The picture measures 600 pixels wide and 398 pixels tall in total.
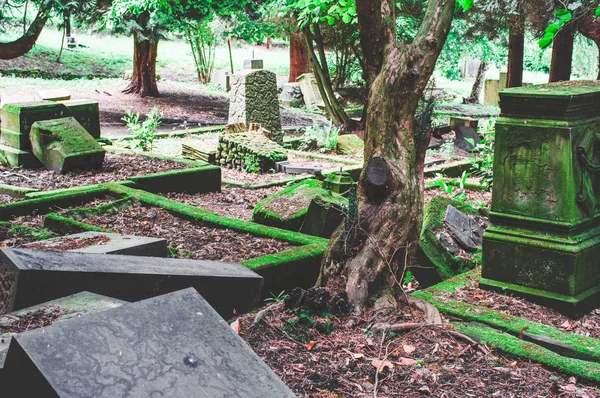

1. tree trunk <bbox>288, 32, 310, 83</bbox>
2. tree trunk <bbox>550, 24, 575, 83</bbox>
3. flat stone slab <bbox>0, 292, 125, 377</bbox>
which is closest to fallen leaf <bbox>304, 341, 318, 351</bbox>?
flat stone slab <bbox>0, 292, 125, 377</bbox>

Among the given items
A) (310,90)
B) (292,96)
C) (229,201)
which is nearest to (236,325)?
(229,201)

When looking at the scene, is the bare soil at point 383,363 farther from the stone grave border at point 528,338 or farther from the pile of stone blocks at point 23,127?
the pile of stone blocks at point 23,127

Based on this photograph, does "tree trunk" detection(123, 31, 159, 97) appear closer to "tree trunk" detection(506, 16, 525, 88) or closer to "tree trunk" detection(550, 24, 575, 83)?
"tree trunk" detection(506, 16, 525, 88)

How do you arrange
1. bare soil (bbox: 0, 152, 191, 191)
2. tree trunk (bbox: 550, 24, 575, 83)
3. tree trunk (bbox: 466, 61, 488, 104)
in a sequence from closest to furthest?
bare soil (bbox: 0, 152, 191, 191) < tree trunk (bbox: 550, 24, 575, 83) < tree trunk (bbox: 466, 61, 488, 104)

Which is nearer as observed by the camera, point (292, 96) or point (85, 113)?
point (85, 113)

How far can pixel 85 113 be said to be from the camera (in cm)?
1121

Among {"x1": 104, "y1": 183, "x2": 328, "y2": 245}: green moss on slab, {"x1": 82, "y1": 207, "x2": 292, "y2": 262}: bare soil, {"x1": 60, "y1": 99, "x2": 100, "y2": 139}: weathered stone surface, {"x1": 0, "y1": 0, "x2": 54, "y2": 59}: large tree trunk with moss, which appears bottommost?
{"x1": 82, "y1": 207, "x2": 292, "y2": 262}: bare soil

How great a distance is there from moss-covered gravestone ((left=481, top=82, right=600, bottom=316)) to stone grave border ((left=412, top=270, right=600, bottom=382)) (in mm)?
575

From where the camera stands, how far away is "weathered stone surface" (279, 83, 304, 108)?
73.2ft

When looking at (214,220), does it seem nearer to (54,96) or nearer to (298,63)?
(54,96)

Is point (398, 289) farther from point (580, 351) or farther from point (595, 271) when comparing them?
point (595, 271)

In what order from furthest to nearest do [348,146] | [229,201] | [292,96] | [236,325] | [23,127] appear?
[292,96], [348,146], [23,127], [229,201], [236,325]

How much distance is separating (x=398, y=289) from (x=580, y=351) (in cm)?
113

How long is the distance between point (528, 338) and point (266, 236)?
2994 millimetres
